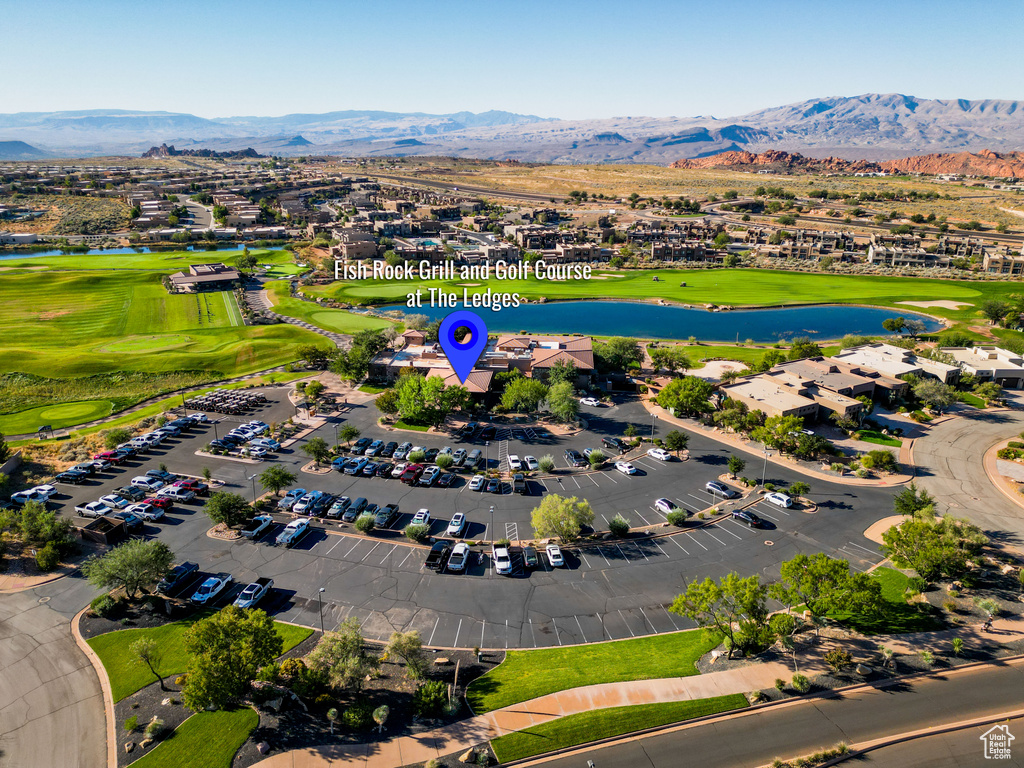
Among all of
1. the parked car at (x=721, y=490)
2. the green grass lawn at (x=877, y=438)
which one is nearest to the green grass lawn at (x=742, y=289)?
the green grass lawn at (x=877, y=438)

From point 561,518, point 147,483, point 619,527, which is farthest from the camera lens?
point 147,483

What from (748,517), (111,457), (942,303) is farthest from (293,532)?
(942,303)

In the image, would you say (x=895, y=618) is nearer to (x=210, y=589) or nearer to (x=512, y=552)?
(x=512, y=552)

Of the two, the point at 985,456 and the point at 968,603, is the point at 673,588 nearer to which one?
the point at 968,603

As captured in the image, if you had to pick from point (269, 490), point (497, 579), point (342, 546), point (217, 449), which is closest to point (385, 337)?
point (217, 449)

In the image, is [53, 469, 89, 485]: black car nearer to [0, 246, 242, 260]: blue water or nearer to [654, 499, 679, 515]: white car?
[654, 499, 679, 515]: white car

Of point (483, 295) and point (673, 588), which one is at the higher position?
point (483, 295)
